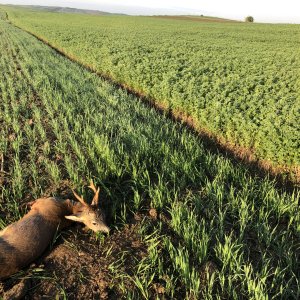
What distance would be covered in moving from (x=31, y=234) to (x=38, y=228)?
108 millimetres

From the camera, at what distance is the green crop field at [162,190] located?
311cm

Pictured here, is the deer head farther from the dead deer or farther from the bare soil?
the bare soil

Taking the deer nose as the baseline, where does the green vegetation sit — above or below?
above

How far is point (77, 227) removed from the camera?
3912 mm

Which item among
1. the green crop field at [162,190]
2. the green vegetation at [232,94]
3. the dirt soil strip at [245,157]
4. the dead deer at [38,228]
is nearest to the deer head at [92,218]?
the dead deer at [38,228]

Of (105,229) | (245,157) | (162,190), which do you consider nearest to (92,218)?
(105,229)

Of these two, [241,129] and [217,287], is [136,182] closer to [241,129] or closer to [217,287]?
[217,287]

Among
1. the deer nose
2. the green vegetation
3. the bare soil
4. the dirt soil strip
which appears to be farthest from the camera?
the green vegetation

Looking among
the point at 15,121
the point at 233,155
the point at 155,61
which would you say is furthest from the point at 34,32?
the point at 233,155

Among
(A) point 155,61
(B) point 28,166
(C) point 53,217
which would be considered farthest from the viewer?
(A) point 155,61

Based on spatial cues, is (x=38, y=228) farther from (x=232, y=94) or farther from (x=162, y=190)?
(x=232, y=94)

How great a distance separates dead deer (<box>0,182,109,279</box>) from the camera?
314cm

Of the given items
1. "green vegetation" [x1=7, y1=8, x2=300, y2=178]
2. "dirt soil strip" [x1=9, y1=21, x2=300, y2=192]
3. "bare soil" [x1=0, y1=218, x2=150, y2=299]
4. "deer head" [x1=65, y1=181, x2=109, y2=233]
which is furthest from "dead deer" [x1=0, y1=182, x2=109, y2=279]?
"green vegetation" [x1=7, y1=8, x2=300, y2=178]

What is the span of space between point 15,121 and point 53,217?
3.64 m
